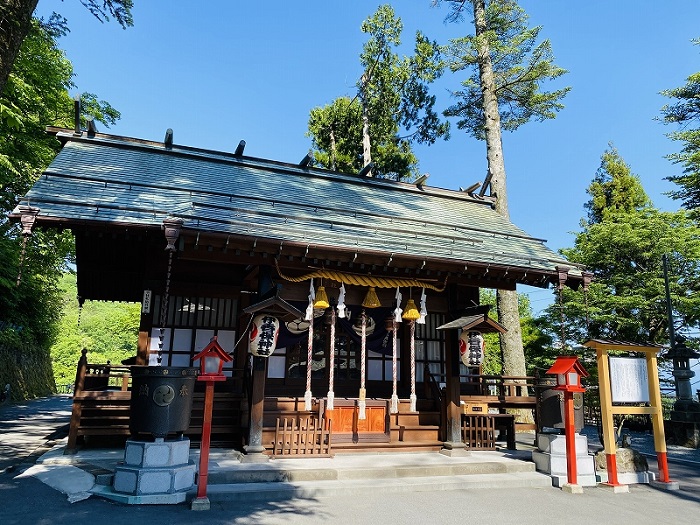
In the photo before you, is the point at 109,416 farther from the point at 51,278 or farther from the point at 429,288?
the point at 51,278

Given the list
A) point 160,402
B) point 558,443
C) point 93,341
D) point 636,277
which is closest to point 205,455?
point 160,402

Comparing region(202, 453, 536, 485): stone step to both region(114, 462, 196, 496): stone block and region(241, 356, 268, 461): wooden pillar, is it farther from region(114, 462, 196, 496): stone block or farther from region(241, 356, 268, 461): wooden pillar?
region(114, 462, 196, 496): stone block

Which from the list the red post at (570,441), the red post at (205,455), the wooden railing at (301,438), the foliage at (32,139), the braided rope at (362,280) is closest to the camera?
→ the red post at (205,455)

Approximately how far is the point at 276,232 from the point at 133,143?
6418 mm

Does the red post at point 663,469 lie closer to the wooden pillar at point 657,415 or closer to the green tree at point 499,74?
the wooden pillar at point 657,415

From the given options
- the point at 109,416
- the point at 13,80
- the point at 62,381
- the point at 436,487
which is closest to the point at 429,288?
the point at 436,487

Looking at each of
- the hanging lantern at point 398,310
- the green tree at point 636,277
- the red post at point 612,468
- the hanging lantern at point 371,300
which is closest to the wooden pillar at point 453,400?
the hanging lantern at point 398,310

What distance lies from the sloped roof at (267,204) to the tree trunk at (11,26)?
88.1 inches

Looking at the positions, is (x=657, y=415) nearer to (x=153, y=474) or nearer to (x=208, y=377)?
(x=208, y=377)

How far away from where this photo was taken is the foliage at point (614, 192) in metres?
23.5

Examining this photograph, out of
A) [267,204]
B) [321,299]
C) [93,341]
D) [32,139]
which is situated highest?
[32,139]

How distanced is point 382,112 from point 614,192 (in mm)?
13009

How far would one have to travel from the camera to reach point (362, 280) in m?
8.69

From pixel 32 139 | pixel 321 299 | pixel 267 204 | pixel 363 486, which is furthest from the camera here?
pixel 32 139
